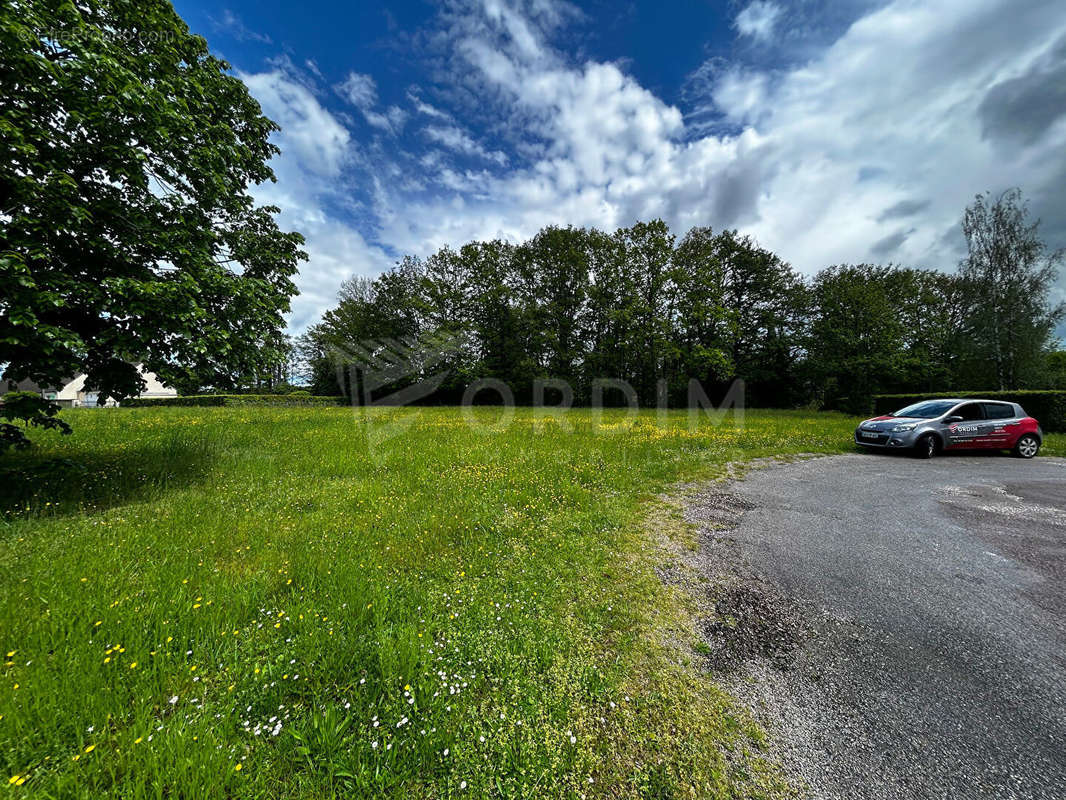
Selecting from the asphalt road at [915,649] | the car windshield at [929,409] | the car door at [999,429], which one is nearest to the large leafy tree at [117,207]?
the asphalt road at [915,649]

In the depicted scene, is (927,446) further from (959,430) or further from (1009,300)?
(1009,300)

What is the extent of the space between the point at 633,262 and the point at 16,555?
34.7 metres

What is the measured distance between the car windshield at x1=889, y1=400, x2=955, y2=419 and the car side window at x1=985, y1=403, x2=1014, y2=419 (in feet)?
3.31

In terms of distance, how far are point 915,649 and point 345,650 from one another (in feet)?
14.6

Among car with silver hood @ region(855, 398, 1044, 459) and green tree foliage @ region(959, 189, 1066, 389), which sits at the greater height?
green tree foliage @ region(959, 189, 1066, 389)

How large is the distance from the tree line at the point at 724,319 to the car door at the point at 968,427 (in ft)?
47.7

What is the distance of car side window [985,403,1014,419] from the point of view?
10.7 m

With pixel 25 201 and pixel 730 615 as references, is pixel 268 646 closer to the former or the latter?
pixel 730 615

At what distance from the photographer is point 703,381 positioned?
33.3 m

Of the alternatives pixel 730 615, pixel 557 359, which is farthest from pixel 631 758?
pixel 557 359

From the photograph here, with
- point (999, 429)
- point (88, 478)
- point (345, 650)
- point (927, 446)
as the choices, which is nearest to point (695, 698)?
point (345, 650)

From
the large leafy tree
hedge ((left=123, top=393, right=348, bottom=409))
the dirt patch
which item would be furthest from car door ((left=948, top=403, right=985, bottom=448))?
hedge ((left=123, top=393, right=348, bottom=409))

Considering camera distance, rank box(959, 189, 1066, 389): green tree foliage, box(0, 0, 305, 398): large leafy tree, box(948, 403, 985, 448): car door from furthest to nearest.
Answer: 1. box(959, 189, 1066, 389): green tree foliage
2. box(948, 403, 985, 448): car door
3. box(0, 0, 305, 398): large leafy tree

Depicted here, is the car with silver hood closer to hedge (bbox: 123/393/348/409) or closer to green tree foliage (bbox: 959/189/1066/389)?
green tree foliage (bbox: 959/189/1066/389)
